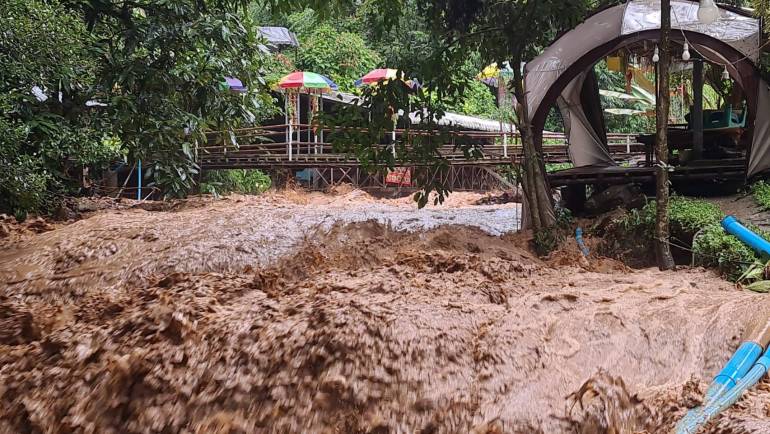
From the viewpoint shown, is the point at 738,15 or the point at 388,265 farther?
the point at 738,15

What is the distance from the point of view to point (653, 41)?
311 inches

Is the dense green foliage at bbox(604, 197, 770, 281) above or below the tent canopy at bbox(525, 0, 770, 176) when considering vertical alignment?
below

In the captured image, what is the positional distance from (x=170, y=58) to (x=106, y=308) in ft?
15.0

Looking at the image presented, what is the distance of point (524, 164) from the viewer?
25.5 feet

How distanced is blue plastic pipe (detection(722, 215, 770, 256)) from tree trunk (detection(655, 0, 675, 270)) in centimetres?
52

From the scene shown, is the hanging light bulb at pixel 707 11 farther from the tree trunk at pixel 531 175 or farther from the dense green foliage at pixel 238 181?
the dense green foliage at pixel 238 181

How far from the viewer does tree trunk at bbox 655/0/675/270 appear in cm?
592

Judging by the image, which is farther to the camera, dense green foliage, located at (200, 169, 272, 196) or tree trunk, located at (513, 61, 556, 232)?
dense green foliage, located at (200, 169, 272, 196)

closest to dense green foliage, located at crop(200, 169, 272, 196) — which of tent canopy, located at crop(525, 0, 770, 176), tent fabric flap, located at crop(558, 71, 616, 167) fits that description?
tent fabric flap, located at crop(558, 71, 616, 167)

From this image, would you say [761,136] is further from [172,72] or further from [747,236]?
[172,72]

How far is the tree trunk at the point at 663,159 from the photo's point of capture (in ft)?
19.4

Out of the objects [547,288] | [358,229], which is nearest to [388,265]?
[547,288]

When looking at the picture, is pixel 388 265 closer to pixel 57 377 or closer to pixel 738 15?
pixel 57 377

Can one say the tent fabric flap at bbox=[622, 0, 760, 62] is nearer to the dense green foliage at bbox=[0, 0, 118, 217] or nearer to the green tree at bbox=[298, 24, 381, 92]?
the dense green foliage at bbox=[0, 0, 118, 217]
